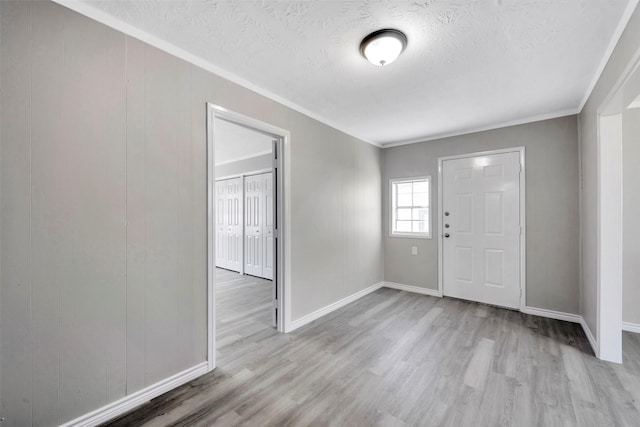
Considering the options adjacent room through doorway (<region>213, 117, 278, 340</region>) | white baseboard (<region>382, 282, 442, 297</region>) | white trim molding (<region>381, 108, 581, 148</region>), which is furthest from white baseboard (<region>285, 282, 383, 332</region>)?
white trim molding (<region>381, 108, 581, 148</region>)

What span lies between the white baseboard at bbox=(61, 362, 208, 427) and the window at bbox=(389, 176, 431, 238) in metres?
3.52

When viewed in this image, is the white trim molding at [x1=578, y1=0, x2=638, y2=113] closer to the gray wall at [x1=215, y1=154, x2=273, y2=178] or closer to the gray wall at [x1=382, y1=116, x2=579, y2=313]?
the gray wall at [x1=382, y1=116, x2=579, y2=313]

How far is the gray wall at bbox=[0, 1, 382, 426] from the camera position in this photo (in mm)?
Result: 1386

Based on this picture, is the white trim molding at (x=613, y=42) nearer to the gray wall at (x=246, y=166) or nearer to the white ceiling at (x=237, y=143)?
the white ceiling at (x=237, y=143)

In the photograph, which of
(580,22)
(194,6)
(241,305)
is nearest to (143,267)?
(194,6)

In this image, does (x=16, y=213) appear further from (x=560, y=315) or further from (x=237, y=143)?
(x=560, y=315)

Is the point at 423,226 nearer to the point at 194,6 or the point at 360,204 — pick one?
the point at 360,204

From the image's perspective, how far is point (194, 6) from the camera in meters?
1.59

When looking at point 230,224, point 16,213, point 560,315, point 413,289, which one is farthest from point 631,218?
point 230,224

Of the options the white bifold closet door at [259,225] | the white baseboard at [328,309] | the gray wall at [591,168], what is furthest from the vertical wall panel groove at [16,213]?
the white bifold closet door at [259,225]

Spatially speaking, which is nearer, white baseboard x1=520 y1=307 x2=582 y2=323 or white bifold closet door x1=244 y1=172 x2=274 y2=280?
white baseboard x1=520 y1=307 x2=582 y2=323

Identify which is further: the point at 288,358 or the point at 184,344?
the point at 288,358

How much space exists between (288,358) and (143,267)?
4.74ft

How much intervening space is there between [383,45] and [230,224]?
518cm
